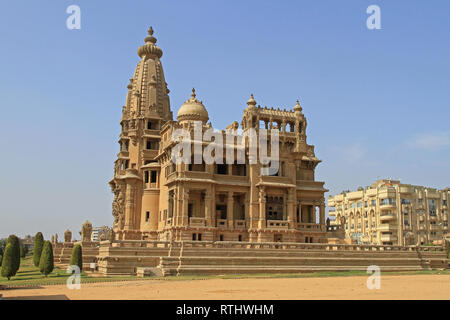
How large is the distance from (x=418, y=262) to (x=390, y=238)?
45.1 meters

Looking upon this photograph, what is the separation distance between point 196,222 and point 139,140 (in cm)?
1784

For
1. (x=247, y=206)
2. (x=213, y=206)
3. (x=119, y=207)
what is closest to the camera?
(x=213, y=206)

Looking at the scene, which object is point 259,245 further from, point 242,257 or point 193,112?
point 193,112

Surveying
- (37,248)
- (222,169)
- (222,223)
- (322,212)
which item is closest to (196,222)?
(222,223)

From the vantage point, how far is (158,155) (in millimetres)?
58156

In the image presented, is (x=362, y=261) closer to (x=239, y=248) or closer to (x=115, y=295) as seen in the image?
(x=239, y=248)

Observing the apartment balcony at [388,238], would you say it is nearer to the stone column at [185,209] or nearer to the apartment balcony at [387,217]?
the apartment balcony at [387,217]

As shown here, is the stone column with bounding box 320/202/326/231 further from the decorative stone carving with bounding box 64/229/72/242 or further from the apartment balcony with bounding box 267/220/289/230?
the decorative stone carving with bounding box 64/229/72/242

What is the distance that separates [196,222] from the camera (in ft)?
163

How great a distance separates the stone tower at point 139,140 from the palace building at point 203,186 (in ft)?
0.42

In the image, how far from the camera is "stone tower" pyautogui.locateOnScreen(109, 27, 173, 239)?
58656 millimetres

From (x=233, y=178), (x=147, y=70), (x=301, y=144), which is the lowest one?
(x=233, y=178)

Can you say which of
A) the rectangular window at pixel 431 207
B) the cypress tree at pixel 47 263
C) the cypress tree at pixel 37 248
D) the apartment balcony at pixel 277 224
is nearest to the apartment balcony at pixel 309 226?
the apartment balcony at pixel 277 224
